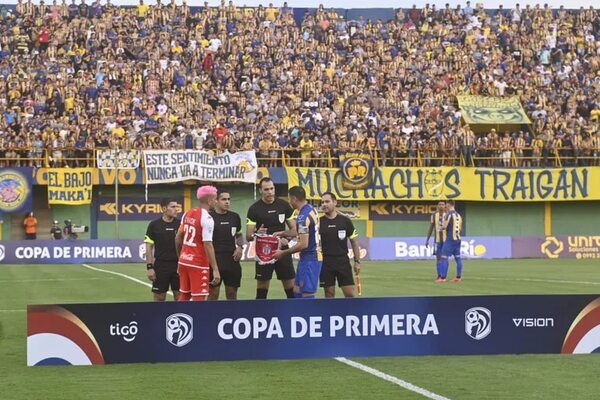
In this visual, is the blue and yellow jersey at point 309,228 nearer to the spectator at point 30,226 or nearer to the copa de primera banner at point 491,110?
the spectator at point 30,226

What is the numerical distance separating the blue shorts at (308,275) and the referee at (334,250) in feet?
1.37

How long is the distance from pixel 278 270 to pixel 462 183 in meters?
33.0

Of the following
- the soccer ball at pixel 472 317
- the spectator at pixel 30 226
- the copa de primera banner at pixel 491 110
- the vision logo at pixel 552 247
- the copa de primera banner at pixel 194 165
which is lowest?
the vision logo at pixel 552 247

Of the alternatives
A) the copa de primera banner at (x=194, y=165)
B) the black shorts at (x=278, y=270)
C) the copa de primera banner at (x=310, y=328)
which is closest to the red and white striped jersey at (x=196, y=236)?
the black shorts at (x=278, y=270)

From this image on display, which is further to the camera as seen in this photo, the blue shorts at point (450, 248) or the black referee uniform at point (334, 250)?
the blue shorts at point (450, 248)

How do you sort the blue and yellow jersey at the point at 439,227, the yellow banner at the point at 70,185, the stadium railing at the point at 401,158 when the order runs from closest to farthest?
the blue and yellow jersey at the point at 439,227 → the yellow banner at the point at 70,185 → the stadium railing at the point at 401,158

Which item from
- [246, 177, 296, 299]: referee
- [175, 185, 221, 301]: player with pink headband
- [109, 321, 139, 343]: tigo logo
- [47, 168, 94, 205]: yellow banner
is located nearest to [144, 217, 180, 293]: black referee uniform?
[246, 177, 296, 299]: referee

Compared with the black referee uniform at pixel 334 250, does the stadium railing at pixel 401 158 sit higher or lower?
higher

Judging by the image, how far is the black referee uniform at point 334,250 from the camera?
16.9m

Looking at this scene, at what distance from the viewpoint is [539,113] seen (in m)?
52.2

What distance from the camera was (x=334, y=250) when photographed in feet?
55.9

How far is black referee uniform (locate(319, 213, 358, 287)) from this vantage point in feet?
55.5

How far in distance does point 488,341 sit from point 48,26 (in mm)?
41238

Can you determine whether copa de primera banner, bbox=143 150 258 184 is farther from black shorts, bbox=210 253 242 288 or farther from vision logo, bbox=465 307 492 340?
vision logo, bbox=465 307 492 340
